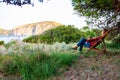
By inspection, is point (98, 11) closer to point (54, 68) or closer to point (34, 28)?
point (54, 68)

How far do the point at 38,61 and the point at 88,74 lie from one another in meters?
1.49

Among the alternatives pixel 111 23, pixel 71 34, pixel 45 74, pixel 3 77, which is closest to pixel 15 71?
pixel 3 77

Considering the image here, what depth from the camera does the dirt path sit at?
6.81 metres

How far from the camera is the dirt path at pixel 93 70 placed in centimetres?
681

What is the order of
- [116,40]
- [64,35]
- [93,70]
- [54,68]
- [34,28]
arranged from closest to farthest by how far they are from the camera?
1. [54,68]
2. [93,70]
3. [116,40]
4. [64,35]
5. [34,28]

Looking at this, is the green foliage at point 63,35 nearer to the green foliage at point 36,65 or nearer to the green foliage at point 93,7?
the green foliage at point 93,7

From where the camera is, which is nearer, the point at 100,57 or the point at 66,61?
the point at 66,61

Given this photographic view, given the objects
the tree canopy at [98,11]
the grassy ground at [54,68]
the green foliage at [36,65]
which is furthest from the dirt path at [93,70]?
the tree canopy at [98,11]

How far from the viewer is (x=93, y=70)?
7.35m

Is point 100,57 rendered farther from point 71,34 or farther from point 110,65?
point 71,34

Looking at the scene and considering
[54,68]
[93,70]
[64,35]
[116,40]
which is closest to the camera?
[54,68]

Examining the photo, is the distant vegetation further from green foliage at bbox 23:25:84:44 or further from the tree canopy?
the tree canopy

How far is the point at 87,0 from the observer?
1139 centimetres

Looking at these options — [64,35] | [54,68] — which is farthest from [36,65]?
[64,35]
